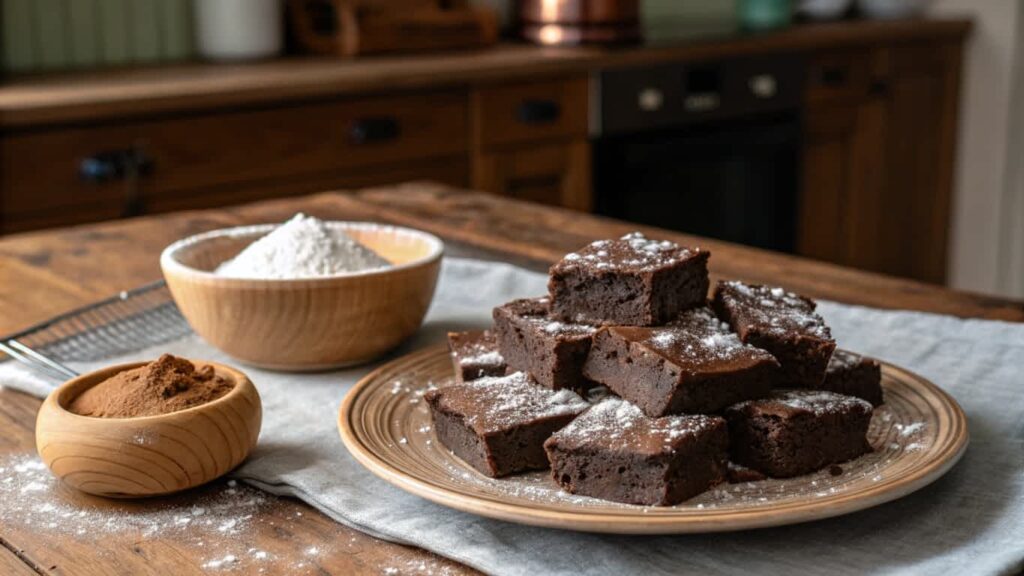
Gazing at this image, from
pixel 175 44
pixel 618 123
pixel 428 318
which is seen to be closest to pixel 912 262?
pixel 618 123

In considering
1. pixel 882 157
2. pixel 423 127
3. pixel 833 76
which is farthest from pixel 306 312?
pixel 882 157

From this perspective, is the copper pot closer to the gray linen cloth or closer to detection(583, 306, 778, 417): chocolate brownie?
the gray linen cloth

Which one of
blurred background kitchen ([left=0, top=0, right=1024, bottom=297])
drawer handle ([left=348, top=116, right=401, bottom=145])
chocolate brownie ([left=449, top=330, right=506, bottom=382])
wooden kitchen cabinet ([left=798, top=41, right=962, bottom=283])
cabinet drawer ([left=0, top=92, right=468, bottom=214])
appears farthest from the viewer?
wooden kitchen cabinet ([left=798, top=41, right=962, bottom=283])

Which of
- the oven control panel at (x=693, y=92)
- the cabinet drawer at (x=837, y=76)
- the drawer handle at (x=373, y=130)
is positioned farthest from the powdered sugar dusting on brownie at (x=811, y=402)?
the cabinet drawer at (x=837, y=76)

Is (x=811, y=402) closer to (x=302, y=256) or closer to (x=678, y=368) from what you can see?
(x=678, y=368)

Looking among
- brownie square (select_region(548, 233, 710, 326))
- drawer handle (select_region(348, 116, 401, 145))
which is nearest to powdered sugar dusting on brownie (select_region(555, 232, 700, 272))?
brownie square (select_region(548, 233, 710, 326))
